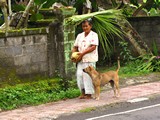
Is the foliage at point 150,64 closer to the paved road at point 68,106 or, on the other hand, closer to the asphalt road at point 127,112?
the paved road at point 68,106

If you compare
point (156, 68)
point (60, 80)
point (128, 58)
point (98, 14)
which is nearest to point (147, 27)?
point (128, 58)

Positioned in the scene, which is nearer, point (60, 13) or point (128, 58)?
point (60, 13)

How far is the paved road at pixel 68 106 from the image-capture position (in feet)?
27.6

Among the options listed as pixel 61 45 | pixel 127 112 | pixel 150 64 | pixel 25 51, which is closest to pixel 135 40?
pixel 150 64

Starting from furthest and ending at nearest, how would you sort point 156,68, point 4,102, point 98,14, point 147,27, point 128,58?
point 147,27 < point 128,58 < point 156,68 < point 98,14 < point 4,102

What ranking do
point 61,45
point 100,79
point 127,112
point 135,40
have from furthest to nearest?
point 135,40 < point 61,45 < point 100,79 < point 127,112

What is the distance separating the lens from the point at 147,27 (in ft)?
50.1

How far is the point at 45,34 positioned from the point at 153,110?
10.4 feet

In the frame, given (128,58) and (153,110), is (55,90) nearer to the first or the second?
(153,110)

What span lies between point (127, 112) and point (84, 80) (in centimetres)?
149

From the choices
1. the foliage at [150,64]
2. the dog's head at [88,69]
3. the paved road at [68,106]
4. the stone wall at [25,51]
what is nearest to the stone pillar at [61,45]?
the stone wall at [25,51]

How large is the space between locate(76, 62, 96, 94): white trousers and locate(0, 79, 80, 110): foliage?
0.46 metres

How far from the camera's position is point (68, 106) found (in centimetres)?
916

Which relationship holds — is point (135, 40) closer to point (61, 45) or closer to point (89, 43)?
point (61, 45)
